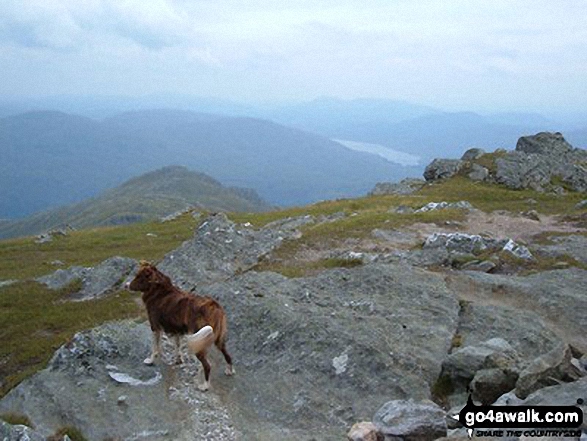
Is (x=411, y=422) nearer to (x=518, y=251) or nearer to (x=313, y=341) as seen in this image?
(x=313, y=341)

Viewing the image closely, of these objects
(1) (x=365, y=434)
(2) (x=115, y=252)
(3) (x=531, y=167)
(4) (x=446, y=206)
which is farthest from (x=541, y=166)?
(1) (x=365, y=434)

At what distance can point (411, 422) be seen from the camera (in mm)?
11461

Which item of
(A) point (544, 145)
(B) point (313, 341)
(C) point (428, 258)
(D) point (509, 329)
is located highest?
(A) point (544, 145)

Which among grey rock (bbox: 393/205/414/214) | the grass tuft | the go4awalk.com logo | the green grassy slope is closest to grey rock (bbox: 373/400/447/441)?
the go4awalk.com logo

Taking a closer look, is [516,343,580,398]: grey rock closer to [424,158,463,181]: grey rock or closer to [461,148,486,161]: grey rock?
[424,158,463,181]: grey rock

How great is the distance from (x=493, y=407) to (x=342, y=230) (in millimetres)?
27006

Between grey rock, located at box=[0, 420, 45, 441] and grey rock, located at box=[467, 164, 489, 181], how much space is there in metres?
66.9

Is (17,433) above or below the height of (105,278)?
above

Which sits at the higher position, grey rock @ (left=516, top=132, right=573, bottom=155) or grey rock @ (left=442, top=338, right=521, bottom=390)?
grey rock @ (left=516, top=132, right=573, bottom=155)

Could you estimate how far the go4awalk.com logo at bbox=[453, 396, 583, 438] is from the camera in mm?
9336

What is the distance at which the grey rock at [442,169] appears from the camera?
7800cm

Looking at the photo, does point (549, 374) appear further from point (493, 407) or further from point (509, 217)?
point (509, 217)

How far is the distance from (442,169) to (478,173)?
667 centimetres

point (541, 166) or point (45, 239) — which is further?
point (541, 166)
